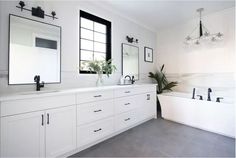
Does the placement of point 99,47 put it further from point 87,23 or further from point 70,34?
point 70,34

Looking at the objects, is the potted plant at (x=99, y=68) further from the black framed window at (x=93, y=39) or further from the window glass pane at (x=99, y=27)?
the window glass pane at (x=99, y=27)

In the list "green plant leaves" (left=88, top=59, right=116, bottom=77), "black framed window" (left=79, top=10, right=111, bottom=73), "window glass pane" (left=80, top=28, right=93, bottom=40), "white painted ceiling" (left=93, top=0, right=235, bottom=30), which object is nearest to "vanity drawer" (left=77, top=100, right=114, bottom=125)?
"green plant leaves" (left=88, top=59, right=116, bottom=77)

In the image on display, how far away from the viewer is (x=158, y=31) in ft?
14.1

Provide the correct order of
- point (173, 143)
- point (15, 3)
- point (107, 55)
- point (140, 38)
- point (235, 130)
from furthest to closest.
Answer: point (140, 38), point (107, 55), point (235, 130), point (173, 143), point (15, 3)

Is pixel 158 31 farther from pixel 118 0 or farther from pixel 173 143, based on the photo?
pixel 173 143

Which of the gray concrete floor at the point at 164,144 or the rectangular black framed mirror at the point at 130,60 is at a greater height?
the rectangular black framed mirror at the point at 130,60

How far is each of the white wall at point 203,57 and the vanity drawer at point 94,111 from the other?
8.26 feet

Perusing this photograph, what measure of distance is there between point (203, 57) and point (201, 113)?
1500mm

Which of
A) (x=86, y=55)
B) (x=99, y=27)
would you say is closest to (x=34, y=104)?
(x=86, y=55)

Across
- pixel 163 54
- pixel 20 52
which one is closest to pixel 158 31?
pixel 163 54

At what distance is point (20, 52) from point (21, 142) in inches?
43.2

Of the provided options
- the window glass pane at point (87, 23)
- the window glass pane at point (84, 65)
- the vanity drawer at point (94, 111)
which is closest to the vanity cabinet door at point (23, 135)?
the vanity drawer at point (94, 111)

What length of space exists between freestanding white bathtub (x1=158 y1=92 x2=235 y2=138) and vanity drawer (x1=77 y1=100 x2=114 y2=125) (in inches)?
65.5

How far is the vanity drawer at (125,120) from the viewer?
7.84 ft
